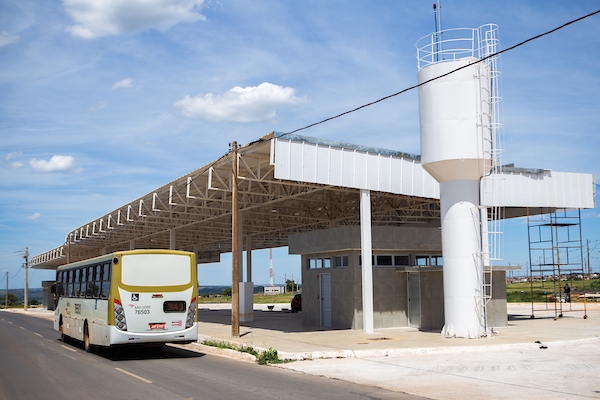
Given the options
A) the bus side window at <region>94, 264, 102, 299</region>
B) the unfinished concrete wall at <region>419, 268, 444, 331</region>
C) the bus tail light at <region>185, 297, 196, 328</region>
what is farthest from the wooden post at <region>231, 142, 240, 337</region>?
the unfinished concrete wall at <region>419, 268, 444, 331</region>

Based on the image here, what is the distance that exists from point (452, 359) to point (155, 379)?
821 cm

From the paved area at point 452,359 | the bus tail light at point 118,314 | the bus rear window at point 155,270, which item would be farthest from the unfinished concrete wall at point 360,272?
the bus tail light at point 118,314

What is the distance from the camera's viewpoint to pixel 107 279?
17281 millimetres

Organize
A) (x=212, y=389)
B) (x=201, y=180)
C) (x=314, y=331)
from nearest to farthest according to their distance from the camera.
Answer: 1. (x=212, y=389)
2. (x=314, y=331)
3. (x=201, y=180)

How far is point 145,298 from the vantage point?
16.8 metres

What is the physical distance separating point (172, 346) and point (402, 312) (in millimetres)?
10064

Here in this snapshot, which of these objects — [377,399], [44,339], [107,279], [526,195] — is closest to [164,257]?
[107,279]

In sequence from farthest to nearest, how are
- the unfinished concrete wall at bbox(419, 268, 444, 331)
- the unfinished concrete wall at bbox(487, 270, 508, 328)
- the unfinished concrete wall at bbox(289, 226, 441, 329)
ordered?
the unfinished concrete wall at bbox(419, 268, 444, 331)
the unfinished concrete wall at bbox(289, 226, 441, 329)
the unfinished concrete wall at bbox(487, 270, 508, 328)

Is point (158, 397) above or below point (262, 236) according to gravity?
below

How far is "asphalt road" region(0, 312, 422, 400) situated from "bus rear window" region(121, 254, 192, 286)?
2303 mm

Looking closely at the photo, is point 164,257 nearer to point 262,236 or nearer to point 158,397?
point 158,397

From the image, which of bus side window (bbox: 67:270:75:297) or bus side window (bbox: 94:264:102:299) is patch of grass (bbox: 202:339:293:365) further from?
bus side window (bbox: 67:270:75:297)

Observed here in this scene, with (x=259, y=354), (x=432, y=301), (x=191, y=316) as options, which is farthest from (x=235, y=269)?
(x=432, y=301)

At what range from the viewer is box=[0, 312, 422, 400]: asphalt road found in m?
11.2
